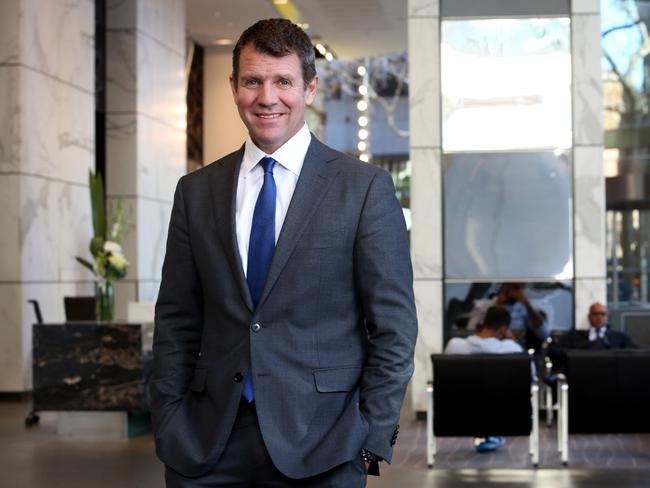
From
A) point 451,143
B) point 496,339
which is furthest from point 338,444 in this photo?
point 451,143

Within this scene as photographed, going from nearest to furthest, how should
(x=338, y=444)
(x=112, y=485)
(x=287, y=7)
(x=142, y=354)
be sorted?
(x=338, y=444) < (x=112, y=485) < (x=142, y=354) < (x=287, y=7)

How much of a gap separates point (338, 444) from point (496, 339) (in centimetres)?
626

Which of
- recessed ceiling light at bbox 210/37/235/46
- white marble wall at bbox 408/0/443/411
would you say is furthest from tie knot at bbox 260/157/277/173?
recessed ceiling light at bbox 210/37/235/46

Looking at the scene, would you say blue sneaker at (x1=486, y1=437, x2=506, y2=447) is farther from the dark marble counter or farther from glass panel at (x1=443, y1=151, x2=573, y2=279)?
the dark marble counter

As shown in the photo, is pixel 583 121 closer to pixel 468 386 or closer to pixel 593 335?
pixel 593 335

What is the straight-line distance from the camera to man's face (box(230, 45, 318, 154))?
7.67 ft

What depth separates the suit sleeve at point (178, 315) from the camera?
2.42 meters

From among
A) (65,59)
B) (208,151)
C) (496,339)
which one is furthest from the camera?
(208,151)

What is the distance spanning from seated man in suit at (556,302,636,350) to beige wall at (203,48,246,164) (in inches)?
458

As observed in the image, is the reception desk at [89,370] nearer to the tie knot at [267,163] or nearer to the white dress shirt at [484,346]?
the white dress shirt at [484,346]

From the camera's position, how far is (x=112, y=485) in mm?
6914

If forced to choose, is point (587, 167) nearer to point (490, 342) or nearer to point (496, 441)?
point (490, 342)

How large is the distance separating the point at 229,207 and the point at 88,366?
703 cm

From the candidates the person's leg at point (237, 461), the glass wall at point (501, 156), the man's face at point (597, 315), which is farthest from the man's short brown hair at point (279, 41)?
the glass wall at point (501, 156)
